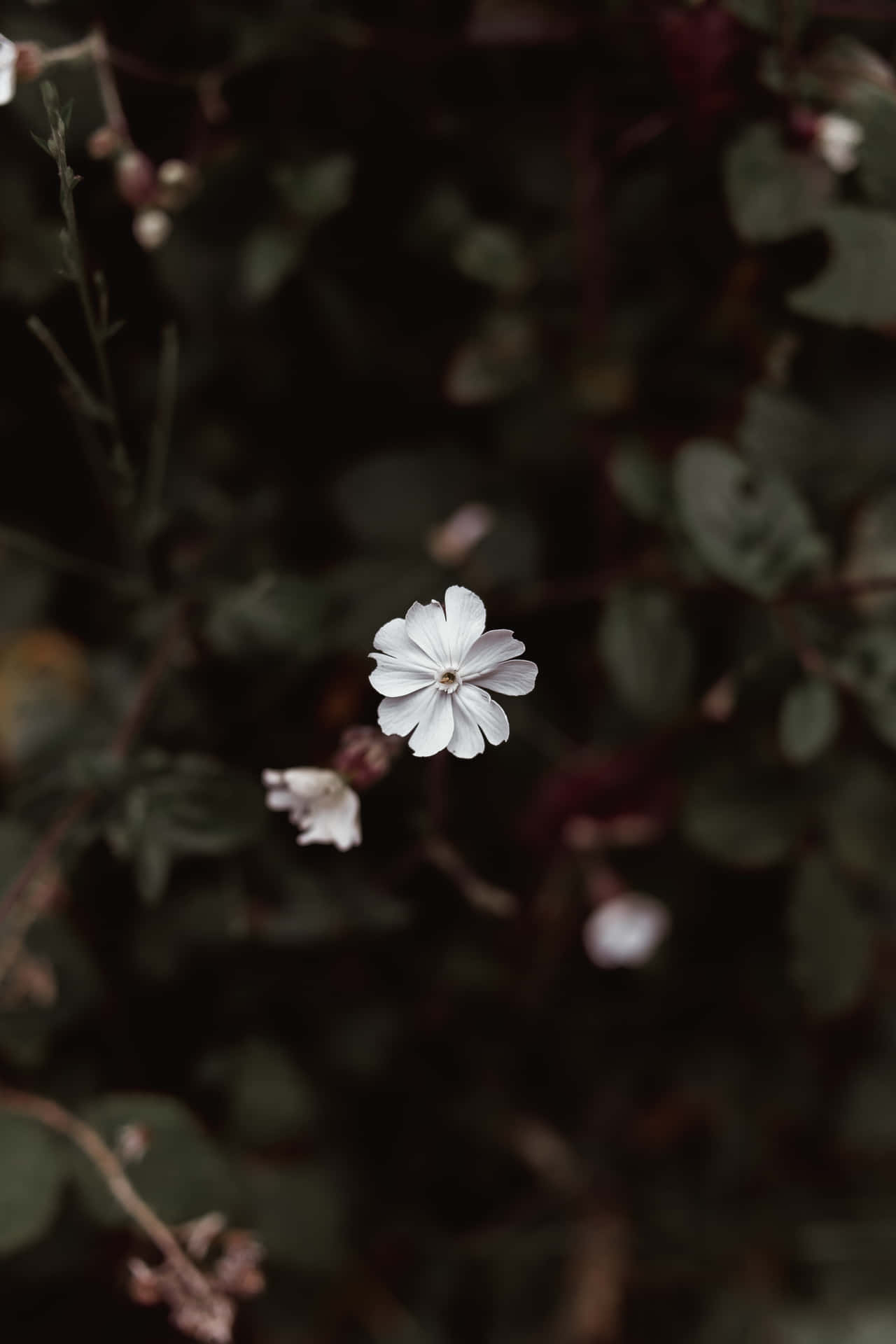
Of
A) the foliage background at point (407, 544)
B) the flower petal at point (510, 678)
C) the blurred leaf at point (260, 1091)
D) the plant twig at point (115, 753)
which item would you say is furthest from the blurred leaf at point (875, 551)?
the blurred leaf at point (260, 1091)

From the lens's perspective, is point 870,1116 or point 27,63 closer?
point 27,63

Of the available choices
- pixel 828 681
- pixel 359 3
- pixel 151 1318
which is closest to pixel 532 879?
pixel 828 681

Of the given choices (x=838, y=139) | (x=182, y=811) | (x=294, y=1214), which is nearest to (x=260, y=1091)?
(x=294, y=1214)

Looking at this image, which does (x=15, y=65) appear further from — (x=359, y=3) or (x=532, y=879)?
(x=532, y=879)

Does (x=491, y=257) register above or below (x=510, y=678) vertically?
above

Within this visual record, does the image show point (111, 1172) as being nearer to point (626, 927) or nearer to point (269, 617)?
point (269, 617)

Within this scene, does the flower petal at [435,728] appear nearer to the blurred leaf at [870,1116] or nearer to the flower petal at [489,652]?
the flower petal at [489,652]
